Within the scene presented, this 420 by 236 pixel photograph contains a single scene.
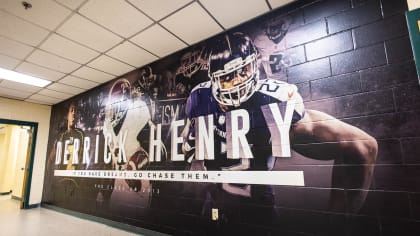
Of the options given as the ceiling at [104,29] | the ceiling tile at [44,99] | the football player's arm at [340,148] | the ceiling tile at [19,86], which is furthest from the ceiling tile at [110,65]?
the football player's arm at [340,148]

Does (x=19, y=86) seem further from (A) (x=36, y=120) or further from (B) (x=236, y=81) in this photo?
(B) (x=236, y=81)

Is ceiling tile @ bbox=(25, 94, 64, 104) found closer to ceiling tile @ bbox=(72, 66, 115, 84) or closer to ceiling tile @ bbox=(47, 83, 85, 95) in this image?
ceiling tile @ bbox=(47, 83, 85, 95)

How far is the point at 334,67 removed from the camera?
214cm

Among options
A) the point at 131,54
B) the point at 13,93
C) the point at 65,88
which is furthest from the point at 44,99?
the point at 131,54

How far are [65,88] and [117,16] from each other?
336 cm

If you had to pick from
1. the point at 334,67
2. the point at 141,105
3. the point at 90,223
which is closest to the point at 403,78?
the point at 334,67

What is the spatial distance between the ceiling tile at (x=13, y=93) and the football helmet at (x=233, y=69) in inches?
203

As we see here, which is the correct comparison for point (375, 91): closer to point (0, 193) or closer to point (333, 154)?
point (333, 154)

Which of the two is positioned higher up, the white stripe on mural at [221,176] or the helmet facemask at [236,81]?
the helmet facemask at [236,81]

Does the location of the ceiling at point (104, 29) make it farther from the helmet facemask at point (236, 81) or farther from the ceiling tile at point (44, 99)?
the ceiling tile at point (44, 99)

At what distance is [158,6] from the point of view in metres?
2.48

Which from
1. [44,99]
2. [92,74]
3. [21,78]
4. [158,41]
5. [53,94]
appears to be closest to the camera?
[158,41]

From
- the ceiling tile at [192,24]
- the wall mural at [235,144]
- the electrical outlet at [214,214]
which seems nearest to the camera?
the wall mural at [235,144]

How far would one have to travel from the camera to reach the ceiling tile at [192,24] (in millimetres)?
2600
